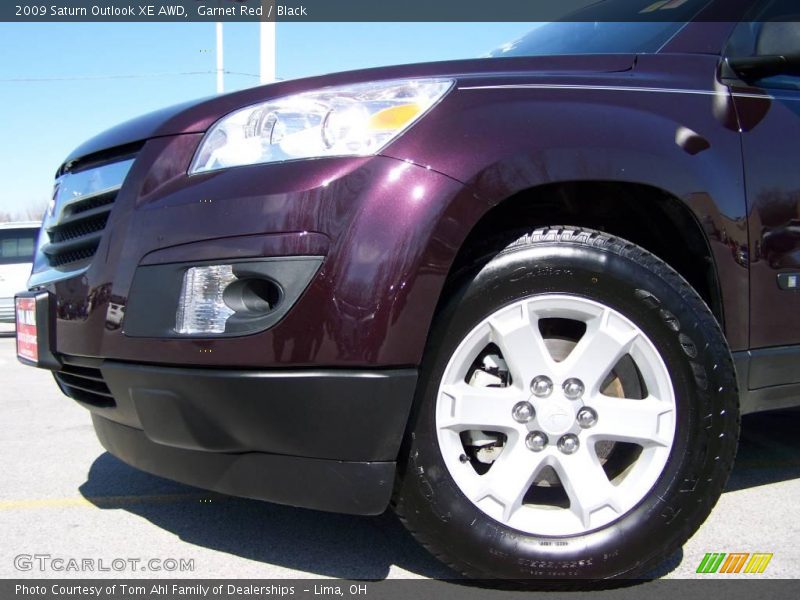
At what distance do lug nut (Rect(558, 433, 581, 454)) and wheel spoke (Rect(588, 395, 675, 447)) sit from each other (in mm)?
44

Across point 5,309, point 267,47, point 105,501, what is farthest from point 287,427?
point 5,309

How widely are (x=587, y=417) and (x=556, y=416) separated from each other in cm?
9

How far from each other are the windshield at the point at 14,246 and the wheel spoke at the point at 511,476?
473 inches

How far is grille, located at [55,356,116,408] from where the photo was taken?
2084mm

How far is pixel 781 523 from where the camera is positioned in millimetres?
2418

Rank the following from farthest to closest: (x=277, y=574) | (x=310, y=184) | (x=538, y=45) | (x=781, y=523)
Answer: (x=538, y=45), (x=781, y=523), (x=277, y=574), (x=310, y=184)

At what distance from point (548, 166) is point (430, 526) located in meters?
0.97

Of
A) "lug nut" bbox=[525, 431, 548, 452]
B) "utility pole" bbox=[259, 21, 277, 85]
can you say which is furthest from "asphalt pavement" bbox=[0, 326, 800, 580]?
"utility pole" bbox=[259, 21, 277, 85]

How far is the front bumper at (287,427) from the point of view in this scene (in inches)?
67.9

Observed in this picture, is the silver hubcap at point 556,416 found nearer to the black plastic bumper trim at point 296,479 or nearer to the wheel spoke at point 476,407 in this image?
the wheel spoke at point 476,407

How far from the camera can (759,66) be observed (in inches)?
86.0

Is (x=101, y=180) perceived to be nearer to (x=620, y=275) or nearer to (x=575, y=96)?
(x=575, y=96)

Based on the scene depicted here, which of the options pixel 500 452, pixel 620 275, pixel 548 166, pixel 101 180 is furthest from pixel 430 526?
pixel 101 180

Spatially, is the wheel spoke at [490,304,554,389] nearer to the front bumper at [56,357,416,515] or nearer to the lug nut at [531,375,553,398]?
the lug nut at [531,375,553,398]
